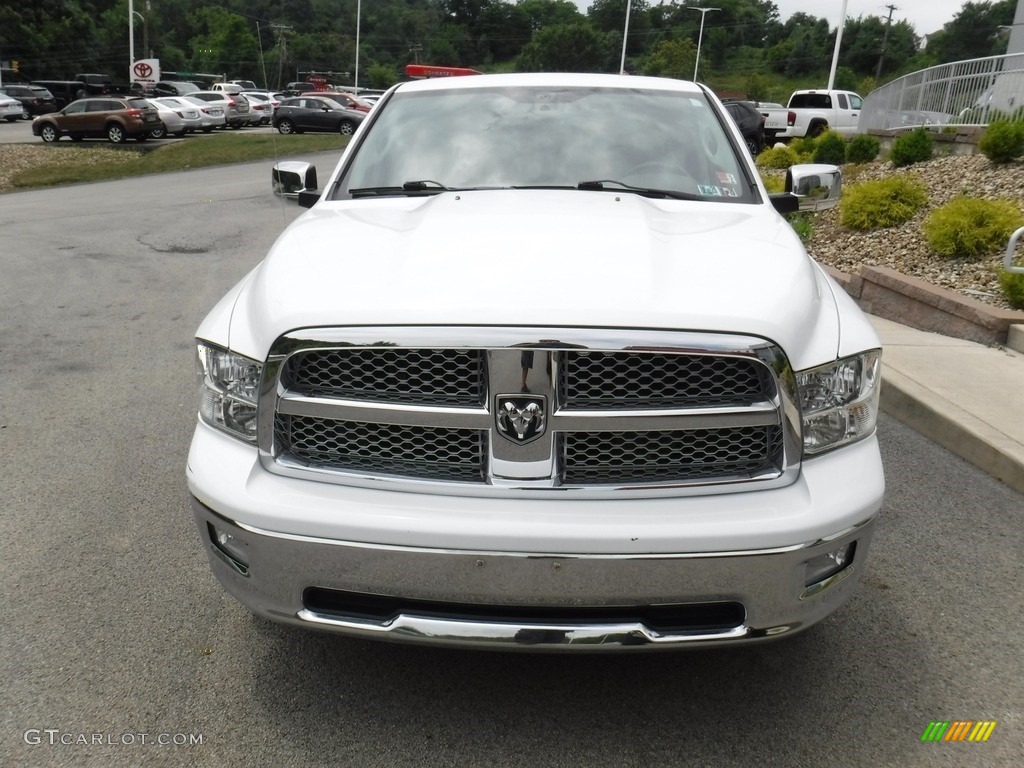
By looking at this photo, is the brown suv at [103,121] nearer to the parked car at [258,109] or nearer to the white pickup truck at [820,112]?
the parked car at [258,109]

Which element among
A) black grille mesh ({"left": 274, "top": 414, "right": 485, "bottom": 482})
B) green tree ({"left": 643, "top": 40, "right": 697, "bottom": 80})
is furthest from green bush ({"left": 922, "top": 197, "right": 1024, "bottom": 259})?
green tree ({"left": 643, "top": 40, "right": 697, "bottom": 80})

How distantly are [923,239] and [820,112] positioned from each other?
23252mm

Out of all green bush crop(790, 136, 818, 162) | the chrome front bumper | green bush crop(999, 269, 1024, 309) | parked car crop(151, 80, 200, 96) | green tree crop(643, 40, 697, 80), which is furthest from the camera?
green tree crop(643, 40, 697, 80)

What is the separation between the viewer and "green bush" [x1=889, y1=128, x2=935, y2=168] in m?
12.2

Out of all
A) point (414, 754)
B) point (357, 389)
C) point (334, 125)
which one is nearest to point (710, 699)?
point (414, 754)

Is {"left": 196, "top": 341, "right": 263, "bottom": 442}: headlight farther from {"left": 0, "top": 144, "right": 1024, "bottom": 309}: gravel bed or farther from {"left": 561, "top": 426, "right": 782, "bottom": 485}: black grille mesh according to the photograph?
{"left": 0, "top": 144, "right": 1024, "bottom": 309}: gravel bed

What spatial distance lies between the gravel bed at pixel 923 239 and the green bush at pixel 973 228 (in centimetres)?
11

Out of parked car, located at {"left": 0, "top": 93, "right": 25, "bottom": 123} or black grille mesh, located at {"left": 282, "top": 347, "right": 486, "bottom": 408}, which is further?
parked car, located at {"left": 0, "top": 93, "right": 25, "bottom": 123}

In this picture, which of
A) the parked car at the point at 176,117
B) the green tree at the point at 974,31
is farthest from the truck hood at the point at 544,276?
the green tree at the point at 974,31

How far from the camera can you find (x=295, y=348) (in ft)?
8.06

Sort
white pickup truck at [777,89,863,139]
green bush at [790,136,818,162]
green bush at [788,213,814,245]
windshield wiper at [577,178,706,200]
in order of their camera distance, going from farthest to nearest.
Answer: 1. white pickup truck at [777,89,863,139]
2. green bush at [790,136,818,162]
3. green bush at [788,213,814,245]
4. windshield wiper at [577,178,706,200]

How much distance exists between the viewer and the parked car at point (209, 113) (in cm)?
3526

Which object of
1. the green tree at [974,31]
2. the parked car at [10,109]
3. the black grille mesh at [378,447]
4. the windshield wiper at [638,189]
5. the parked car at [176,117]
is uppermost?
the green tree at [974,31]

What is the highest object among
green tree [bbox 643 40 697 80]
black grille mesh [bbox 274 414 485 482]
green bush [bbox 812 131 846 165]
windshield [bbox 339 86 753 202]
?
green tree [bbox 643 40 697 80]
